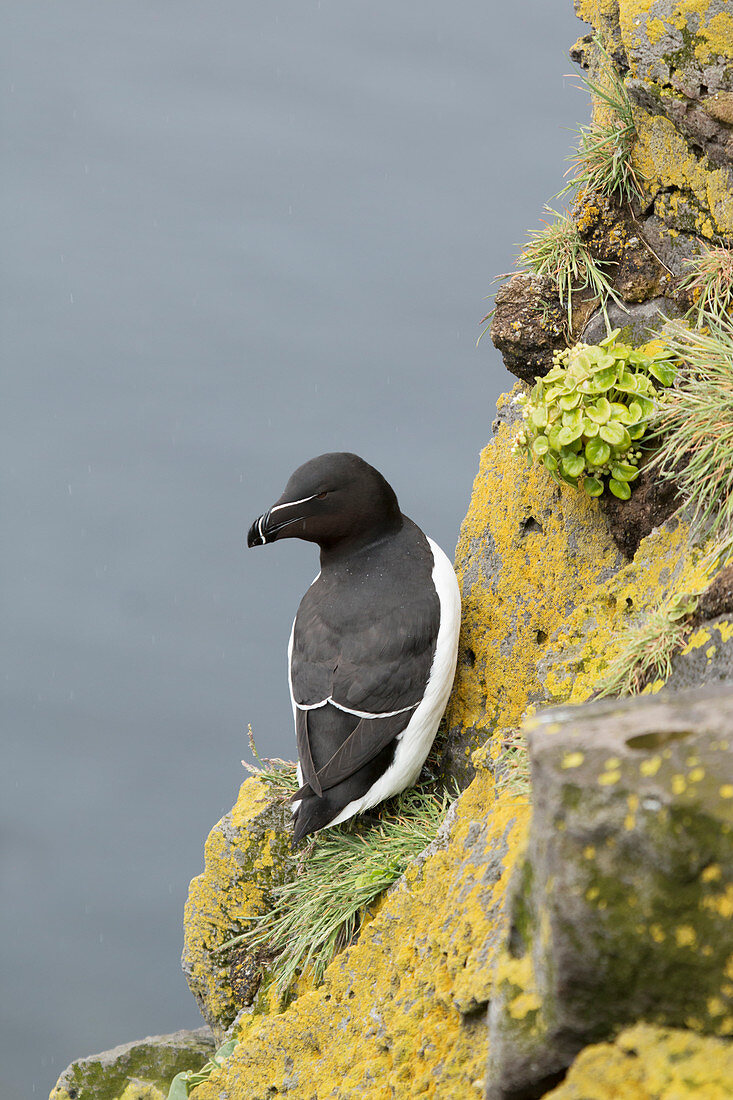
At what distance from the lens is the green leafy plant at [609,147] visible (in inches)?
162

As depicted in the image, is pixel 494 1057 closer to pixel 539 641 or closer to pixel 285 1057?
pixel 285 1057

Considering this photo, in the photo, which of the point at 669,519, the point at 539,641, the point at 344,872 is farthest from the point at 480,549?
the point at 344,872

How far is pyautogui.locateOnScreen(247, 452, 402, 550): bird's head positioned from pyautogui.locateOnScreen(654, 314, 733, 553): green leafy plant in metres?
1.26

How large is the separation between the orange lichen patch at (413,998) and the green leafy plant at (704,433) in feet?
3.64

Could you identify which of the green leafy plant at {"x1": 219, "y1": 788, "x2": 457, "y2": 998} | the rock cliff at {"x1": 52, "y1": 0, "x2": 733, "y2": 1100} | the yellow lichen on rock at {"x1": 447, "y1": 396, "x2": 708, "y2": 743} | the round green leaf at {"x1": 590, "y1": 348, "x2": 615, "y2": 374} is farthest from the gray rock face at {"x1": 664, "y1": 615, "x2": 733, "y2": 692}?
the green leafy plant at {"x1": 219, "y1": 788, "x2": 457, "y2": 998}

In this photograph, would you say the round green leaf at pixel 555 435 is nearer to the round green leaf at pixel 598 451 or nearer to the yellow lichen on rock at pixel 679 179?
the round green leaf at pixel 598 451

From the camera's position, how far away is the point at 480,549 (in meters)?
4.62

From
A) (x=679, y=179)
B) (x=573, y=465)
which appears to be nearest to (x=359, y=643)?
(x=573, y=465)

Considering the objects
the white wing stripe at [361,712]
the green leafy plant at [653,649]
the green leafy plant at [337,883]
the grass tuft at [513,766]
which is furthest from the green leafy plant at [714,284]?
the green leafy plant at [337,883]

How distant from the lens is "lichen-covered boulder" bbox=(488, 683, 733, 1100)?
145 centimetres

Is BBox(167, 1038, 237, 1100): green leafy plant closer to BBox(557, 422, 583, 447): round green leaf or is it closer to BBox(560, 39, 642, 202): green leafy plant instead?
BBox(557, 422, 583, 447): round green leaf

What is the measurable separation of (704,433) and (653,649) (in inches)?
32.7

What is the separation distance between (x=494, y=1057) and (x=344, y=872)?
7.96 feet

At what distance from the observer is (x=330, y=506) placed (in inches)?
168
